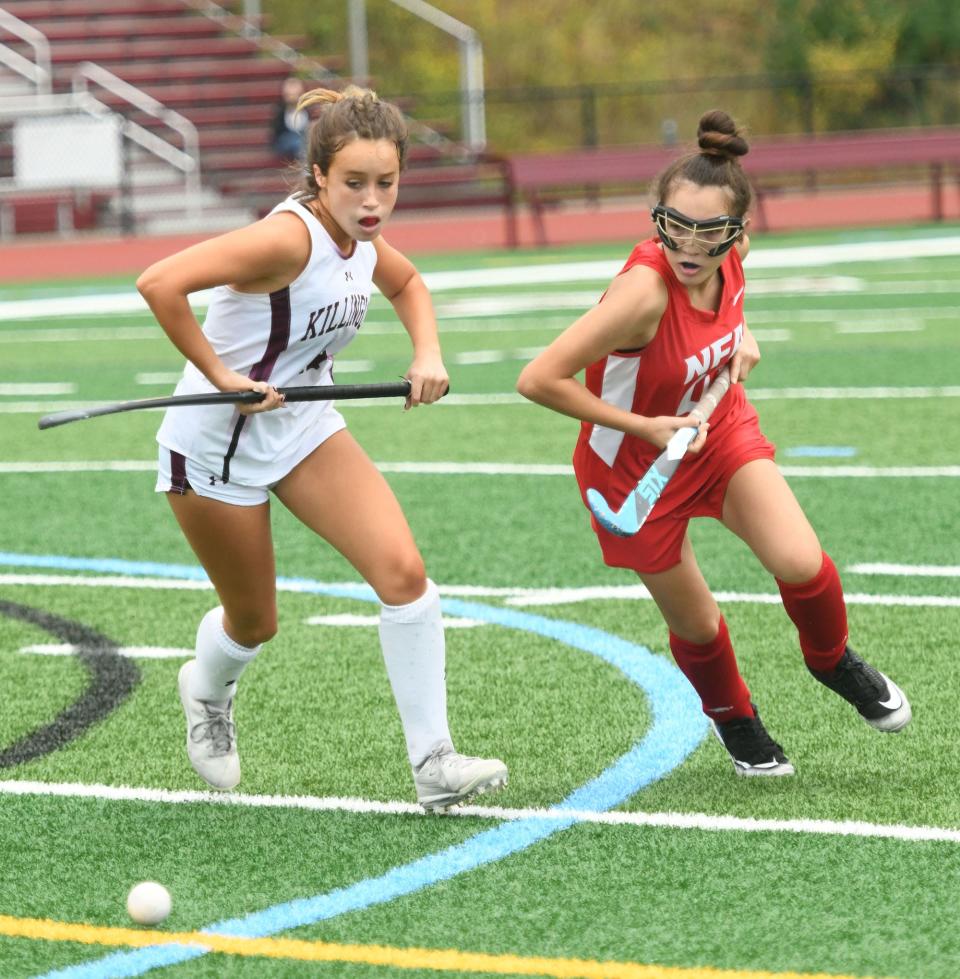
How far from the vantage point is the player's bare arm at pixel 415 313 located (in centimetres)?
504

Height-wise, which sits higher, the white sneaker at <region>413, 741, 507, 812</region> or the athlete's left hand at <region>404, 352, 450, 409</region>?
the athlete's left hand at <region>404, 352, 450, 409</region>

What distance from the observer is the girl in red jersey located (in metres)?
4.88

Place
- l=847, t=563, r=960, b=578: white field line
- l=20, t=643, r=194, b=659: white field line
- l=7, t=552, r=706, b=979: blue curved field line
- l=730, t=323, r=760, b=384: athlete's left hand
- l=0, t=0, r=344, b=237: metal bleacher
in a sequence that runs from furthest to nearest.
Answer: l=0, t=0, r=344, b=237: metal bleacher, l=847, t=563, r=960, b=578: white field line, l=20, t=643, r=194, b=659: white field line, l=730, t=323, r=760, b=384: athlete's left hand, l=7, t=552, r=706, b=979: blue curved field line

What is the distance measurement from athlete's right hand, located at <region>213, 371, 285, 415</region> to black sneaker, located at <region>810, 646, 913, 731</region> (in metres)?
1.60

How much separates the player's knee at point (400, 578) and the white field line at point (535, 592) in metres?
2.39

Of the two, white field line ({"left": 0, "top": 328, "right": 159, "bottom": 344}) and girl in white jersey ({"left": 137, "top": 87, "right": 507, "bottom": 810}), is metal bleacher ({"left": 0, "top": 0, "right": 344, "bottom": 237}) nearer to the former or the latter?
white field line ({"left": 0, "top": 328, "right": 159, "bottom": 344})

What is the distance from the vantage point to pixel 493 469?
10266 millimetres

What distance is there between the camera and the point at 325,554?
27.8 ft

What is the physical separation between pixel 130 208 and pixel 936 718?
25.0 metres

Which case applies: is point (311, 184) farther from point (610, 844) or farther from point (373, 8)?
point (373, 8)

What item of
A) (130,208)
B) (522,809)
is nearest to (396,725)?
(522,809)

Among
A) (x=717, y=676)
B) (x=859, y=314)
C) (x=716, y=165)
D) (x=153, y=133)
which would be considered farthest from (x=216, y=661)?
(x=153, y=133)

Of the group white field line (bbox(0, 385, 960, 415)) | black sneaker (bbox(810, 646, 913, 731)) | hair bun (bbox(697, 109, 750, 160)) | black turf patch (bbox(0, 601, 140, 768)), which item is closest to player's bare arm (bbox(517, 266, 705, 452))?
hair bun (bbox(697, 109, 750, 160))

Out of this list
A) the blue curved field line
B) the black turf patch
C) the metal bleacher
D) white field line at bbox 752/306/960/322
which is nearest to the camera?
the blue curved field line
